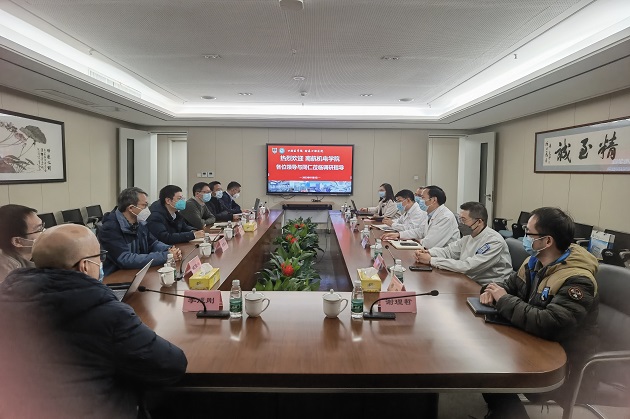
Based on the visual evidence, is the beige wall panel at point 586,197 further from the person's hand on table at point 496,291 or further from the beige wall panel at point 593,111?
the person's hand on table at point 496,291

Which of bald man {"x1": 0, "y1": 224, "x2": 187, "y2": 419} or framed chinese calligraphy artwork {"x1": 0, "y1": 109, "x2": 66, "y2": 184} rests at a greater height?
framed chinese calligraphy artwork {"x1": 0, "y1": 109, "x2": 66, "y2": 184}

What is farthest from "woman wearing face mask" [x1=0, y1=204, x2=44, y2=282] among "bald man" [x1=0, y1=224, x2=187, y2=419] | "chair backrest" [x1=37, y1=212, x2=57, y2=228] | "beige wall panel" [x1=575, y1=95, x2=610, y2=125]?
"beige wall panel" [x1=575, y1=95, x2=610, y2=125]

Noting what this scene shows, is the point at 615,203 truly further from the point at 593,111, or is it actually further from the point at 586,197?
the point at 593,111

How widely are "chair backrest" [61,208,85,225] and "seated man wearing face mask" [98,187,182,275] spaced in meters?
3.45

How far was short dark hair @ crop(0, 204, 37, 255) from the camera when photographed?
198cm

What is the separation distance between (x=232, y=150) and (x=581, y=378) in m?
7.70

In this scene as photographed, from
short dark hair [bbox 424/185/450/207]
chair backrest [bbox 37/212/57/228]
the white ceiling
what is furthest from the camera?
chair backrest [bbox 37/212/57/228]

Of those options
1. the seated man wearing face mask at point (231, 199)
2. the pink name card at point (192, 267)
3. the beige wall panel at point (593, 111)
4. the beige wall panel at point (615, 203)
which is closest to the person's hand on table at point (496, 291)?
the pink name card at point (192, 267)

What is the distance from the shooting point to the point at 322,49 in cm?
370

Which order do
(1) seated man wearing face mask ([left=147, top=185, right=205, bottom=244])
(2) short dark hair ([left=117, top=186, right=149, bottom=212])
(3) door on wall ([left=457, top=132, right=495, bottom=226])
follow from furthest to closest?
(3) door on wall ([left=457, top=132, right=495, bottom=226]), (1) seated man wearing face mask ([left=147, top=185, right=205, bottom=244]), (2) short dark hair ([left=117, top=186, right=149, bottom=212])

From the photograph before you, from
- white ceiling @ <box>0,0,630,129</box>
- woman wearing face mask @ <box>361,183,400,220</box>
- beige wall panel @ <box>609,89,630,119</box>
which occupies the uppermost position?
white ceiling @ <box>0,0,630,129</box>

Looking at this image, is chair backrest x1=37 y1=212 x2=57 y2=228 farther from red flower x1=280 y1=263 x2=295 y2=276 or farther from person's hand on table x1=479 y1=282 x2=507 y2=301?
person's hand on table x1=479 y1=282 x2=507 y2=301

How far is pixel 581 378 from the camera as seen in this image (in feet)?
4.65

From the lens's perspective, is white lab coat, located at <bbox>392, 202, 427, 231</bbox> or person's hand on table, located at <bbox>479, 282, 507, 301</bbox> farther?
white lab coat, located at <bbox>392, 202, 427, 231</bbox>
